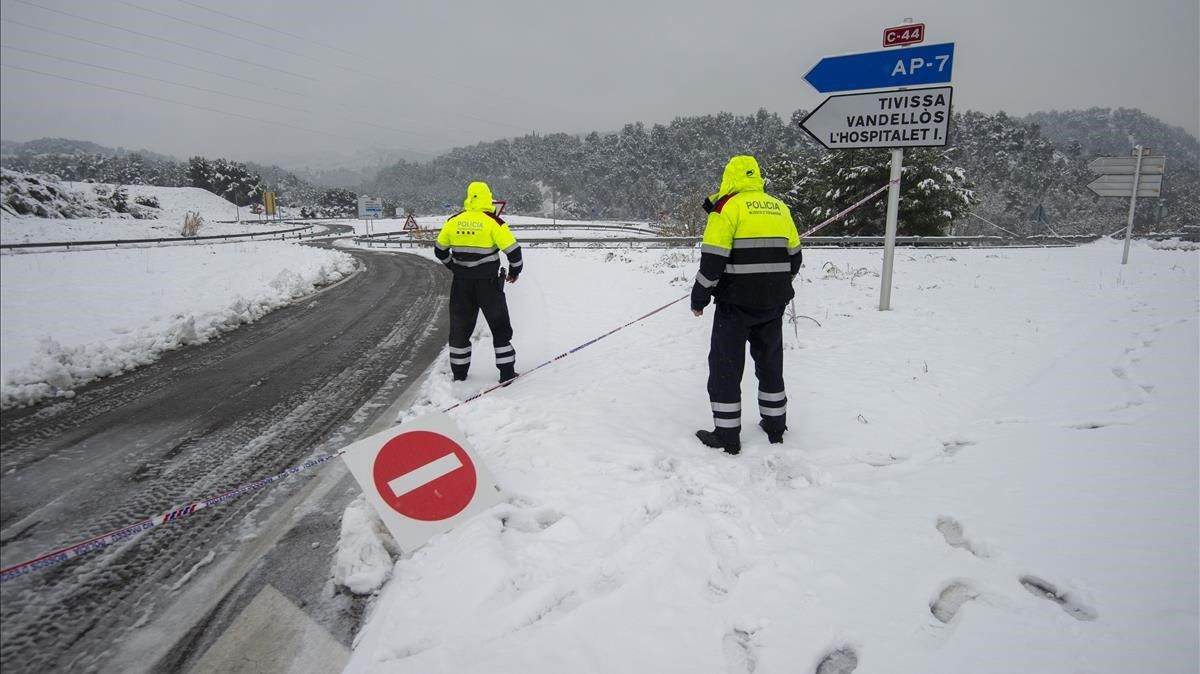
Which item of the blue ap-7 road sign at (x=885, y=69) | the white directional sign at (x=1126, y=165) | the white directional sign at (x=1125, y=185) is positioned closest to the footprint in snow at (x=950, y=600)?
the blue ap-7 road sign at (x=885, y=69)

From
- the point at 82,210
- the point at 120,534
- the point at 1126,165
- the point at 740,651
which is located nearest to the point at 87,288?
the point at 82,210

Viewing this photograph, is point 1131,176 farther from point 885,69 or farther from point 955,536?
point 955,536

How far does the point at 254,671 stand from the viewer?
7.22 feet

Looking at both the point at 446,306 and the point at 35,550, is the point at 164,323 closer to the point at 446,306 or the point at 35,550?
the point at 35,550

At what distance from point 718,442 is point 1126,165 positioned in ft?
56.9

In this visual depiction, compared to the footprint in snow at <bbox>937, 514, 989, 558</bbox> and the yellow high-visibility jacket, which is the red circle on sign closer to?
the yellow high-visibility jacket

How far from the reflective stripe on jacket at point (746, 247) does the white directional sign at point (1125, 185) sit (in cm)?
1552

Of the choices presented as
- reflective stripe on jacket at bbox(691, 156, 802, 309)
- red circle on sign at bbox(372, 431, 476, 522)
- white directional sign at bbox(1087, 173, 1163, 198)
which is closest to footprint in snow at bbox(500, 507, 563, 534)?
red circle on sign at bbox(372, 431, 476, 522)

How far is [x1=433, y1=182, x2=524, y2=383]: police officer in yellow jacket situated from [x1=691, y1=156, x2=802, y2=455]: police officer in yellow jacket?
244 centimetres

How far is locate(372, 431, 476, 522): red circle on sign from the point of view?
309 centimetres

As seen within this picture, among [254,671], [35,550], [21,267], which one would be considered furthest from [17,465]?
[254,671]

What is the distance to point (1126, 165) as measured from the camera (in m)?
14.2

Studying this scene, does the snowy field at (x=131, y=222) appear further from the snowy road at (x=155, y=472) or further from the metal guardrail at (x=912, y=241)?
the metal guardrail at (x=912, y=241)

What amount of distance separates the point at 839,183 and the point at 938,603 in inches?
1096
